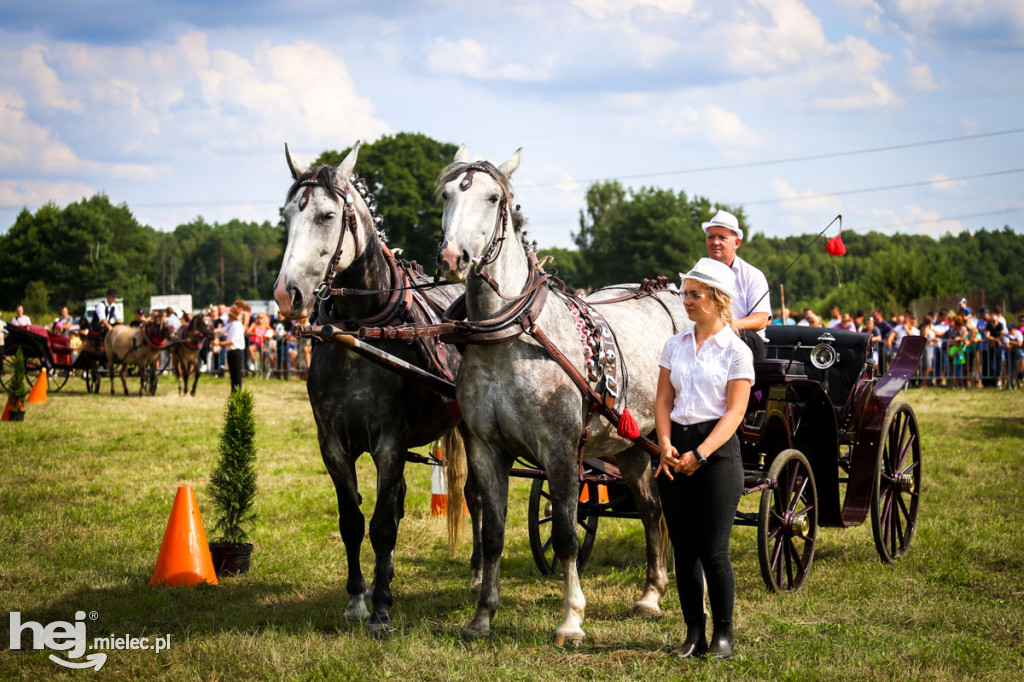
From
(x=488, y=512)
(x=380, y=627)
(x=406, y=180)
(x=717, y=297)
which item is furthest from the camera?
(x=406, y=180)

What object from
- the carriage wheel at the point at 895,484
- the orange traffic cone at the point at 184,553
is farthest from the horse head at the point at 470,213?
the carriage wheel at the point at 895,484

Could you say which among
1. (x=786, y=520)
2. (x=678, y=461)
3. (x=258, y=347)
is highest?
(x=258, y=347)

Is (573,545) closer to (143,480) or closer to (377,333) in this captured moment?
(377,333)

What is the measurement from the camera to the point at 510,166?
4879 millimetres

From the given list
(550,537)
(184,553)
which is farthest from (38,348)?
(550,537)

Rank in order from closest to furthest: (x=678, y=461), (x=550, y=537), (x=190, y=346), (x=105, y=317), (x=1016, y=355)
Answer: (x=678, y=461) → (x=550, y=537) → (x=1016, y=355) → (x=190, y=346) → (x=105, y=317)

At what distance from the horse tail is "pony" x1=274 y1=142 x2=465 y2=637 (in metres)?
1.14

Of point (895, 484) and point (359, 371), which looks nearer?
point (359, 371)

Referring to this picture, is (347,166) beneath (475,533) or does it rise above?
above

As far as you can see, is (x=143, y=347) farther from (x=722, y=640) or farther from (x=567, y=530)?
(x=722, y=640)

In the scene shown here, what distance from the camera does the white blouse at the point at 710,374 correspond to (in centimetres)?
420

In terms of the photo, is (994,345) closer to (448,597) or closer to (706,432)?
(448,597)

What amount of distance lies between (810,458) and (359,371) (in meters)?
3.32

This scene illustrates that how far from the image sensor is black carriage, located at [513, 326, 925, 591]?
5855mm
